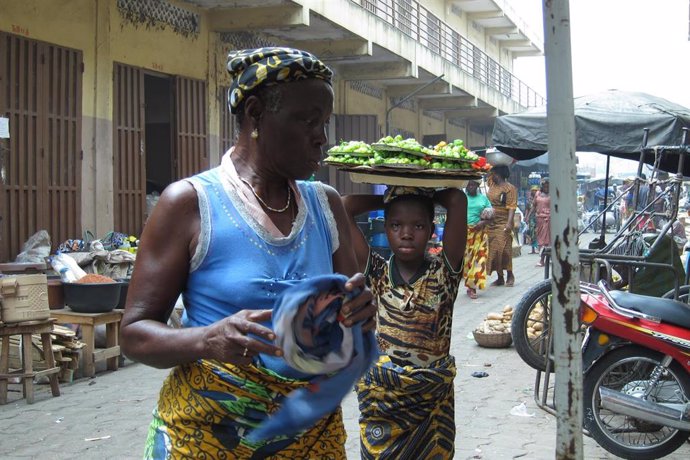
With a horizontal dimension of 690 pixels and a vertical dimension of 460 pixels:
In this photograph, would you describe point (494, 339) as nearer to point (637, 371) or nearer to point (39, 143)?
point (637, 371)

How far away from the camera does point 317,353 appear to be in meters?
1.80

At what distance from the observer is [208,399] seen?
6.33 feet

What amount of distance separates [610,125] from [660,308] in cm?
338

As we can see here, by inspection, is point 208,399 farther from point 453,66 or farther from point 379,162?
point 453,66

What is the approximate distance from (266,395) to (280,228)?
41cm

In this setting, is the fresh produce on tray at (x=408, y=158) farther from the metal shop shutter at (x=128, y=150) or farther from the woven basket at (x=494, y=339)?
the metal shop shutter at (x=128, y=150)

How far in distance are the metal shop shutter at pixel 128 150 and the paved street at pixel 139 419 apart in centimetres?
380

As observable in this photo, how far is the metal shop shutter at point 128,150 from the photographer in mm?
10859

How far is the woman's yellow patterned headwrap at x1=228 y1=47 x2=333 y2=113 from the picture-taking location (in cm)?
192

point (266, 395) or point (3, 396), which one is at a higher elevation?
point (266, 395)

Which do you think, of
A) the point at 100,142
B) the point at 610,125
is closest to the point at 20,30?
the point at 100,142

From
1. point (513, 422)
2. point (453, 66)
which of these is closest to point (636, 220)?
point (513, 422)

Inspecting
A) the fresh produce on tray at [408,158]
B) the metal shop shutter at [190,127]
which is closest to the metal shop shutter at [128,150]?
the metal shop shutter at [190,127]

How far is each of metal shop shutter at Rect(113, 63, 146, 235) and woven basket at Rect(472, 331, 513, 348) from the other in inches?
205
